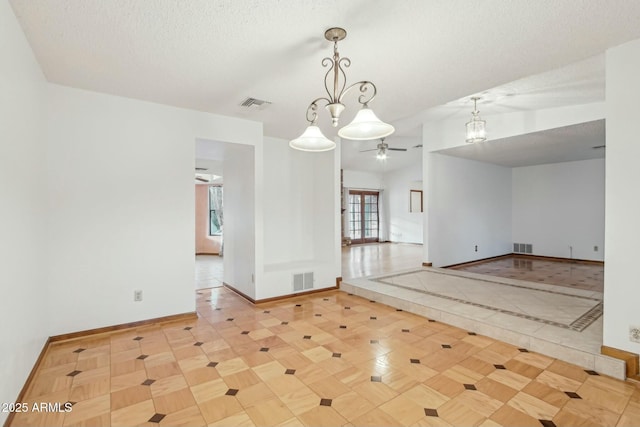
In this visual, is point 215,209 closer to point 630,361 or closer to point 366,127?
point 366,127

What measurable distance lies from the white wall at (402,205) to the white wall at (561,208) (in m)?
3.46

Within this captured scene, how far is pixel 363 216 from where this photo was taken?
12.6 metres

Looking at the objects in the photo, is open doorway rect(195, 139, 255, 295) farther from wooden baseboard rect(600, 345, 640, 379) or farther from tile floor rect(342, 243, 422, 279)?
wooden baseboard rect(600, 345, 640, 379)

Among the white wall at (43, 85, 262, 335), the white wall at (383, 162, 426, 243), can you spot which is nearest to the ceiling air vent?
the white wall at (43, 85, 262, 335)

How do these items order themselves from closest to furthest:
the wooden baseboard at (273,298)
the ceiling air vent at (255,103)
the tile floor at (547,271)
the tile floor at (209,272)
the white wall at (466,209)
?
the ceiling air vent at (255,103) < the wooden baseboard at (273,298) < the tile floor at (547,271) < the tile floor at (209,272) < the white wall at (466,209)

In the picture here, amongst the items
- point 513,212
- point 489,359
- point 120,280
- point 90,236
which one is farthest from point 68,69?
point 513,212

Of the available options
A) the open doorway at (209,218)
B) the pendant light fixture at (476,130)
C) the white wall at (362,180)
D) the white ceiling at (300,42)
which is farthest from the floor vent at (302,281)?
the white wall at (362,180)

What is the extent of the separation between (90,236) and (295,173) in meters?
3.22

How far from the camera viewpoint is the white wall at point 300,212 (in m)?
5.28

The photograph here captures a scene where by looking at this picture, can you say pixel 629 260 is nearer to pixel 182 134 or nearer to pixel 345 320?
pixel 345 320

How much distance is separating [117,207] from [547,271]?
808 cm

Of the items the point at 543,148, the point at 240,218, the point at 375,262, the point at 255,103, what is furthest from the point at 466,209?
the point at 255,103

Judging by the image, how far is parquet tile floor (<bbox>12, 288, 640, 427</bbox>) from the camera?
2.05 metres

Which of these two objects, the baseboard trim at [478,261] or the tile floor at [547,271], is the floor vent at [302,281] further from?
the tile floor at [547,271]
